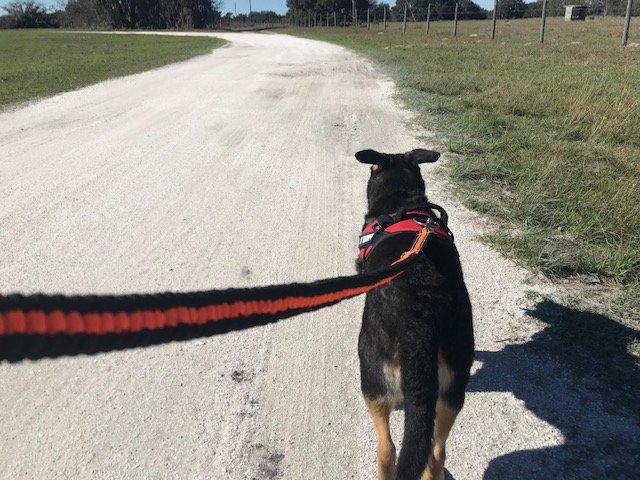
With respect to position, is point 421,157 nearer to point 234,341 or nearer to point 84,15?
point 234,341

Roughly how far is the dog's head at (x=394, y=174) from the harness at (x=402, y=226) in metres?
0.39

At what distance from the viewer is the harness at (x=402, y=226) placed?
2609 millimetres

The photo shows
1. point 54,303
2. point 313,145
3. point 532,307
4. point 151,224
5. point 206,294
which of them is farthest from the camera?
point 313,145

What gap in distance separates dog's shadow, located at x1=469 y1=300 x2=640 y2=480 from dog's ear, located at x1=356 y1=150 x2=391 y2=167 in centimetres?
137

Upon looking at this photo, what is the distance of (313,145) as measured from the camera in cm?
775

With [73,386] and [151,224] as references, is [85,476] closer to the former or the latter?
[73,386]

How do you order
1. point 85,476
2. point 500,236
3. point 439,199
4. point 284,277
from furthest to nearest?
1. point 439,199
2. point 500,236
3. point 284,277
4. point 85,476

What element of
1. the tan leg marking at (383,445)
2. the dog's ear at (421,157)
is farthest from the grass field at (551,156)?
the tan leg marking at (383,445)

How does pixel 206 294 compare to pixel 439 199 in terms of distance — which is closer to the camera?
pixel 206 294

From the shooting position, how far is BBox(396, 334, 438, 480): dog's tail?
1.86 meters

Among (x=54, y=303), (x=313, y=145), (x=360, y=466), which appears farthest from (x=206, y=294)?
(x=313, y=145)

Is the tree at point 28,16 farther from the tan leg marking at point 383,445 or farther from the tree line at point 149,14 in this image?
the tan leg marking at point 383,445

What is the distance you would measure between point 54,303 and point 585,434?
255 cm

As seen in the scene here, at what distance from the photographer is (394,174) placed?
10.9ft
